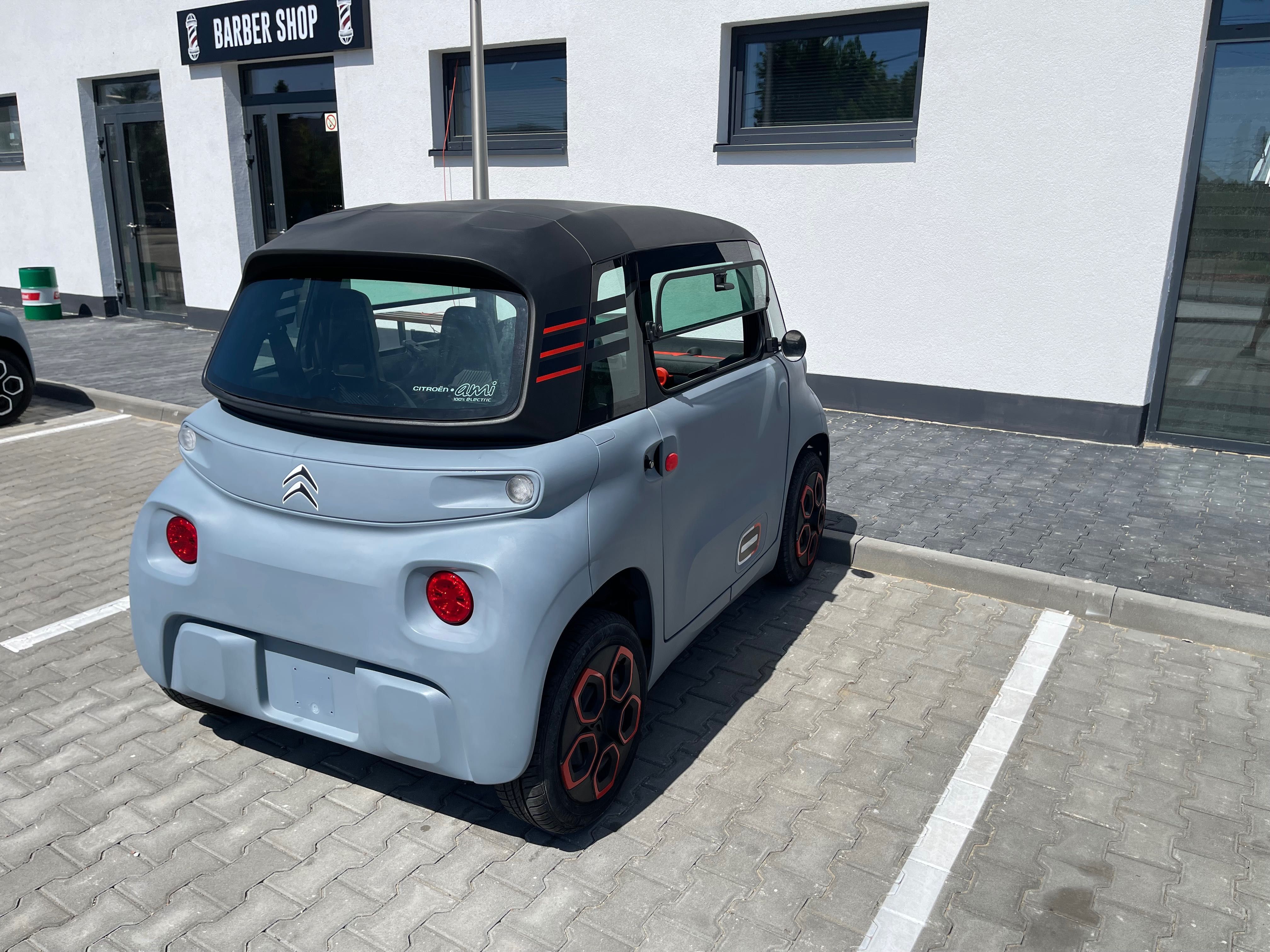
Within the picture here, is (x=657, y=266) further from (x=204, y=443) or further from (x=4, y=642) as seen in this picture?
(x=4, y=642)

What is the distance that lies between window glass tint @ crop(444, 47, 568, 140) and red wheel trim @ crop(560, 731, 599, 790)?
324 inches

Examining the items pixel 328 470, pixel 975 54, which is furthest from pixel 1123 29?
pixel 328 470

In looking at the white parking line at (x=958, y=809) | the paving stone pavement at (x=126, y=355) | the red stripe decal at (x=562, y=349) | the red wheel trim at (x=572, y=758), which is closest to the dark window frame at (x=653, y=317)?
the red stripe decal at (x=562, y=349)

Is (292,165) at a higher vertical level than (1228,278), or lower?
higher

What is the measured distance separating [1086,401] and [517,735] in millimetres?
6481

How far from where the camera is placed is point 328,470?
3.01 m

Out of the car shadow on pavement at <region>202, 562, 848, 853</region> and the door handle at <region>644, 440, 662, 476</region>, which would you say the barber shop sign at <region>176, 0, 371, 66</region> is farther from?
the door handle at <region>644, 440, 662, 476</region>

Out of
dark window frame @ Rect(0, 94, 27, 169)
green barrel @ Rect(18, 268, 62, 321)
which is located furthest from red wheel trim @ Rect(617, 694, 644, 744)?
dark window frame @ Rect(0, 94, 27, 169)

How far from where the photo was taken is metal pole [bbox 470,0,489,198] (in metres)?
7.80

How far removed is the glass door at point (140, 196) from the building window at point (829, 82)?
8704 mm

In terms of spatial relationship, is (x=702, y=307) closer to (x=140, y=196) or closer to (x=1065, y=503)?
(x=1065, y=503)

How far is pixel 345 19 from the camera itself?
11125mm

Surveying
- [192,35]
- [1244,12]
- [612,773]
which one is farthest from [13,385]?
[1244,12]

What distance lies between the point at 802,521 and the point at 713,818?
6.93ft
